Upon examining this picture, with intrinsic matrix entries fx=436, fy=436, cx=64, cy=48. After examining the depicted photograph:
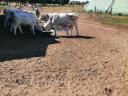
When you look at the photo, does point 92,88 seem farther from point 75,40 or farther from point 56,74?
point 75,40

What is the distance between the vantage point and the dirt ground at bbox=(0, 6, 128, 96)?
39.6ft

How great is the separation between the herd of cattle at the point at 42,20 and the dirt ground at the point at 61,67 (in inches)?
53.5

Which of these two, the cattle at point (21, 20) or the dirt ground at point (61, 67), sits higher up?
the cattle at point (21, 20)

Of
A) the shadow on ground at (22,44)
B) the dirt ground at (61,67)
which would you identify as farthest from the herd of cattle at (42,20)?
the dirt ground at (61,67)

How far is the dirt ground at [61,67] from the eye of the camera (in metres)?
12.1

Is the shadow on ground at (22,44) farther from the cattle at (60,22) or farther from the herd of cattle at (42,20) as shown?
the cattle at (60,22)

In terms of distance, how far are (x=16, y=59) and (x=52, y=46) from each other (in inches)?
172

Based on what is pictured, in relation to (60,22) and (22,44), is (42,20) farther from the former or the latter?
(22,44)

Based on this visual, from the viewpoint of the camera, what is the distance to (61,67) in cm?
1506

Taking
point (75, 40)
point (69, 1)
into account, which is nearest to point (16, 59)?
point (75, 40)

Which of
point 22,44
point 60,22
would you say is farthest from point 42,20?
point 22,44

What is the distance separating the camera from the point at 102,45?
854 inches

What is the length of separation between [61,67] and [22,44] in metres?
5.52

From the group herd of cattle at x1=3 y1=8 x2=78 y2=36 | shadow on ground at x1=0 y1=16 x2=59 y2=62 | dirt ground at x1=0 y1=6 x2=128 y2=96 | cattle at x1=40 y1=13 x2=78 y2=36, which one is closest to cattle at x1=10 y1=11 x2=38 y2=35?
herd of cattle at x1=3 y1=8 x2=78 y2=36
